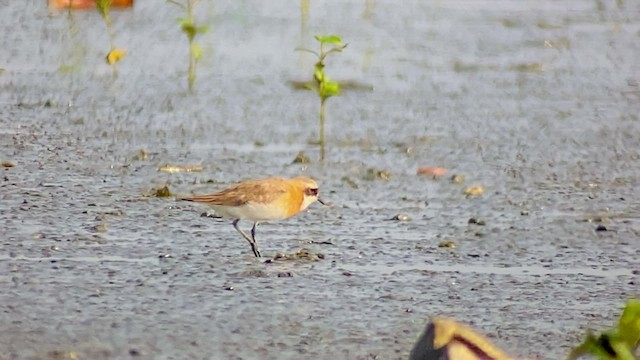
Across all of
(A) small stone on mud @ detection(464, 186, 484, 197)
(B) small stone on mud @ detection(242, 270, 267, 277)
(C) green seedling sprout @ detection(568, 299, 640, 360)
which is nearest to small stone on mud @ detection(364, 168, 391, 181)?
(A) small stone on mud @ detection(464, 186, 484, 197)

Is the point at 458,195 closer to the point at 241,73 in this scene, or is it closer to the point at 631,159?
the point at 631,159

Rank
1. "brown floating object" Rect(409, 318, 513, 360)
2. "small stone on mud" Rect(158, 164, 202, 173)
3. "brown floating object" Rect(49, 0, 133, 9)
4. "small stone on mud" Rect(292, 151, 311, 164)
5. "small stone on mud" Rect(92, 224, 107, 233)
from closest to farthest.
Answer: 1. "brown floating object" Rect(409, 318, 513, 360)
2. "small stone on mud" Rect(92, 224, 107, 233)
3. "small stone on mud" Rect(158, 164, 202, 173)
4. "small stone on mud" Rect(292, 151, 311, 164)
5. "brown floating object" Rect(49, 0, 133, 9)

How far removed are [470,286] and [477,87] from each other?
4947 millimetres

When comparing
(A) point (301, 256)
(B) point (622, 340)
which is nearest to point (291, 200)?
(A) point (301, 256)

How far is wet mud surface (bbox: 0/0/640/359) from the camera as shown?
16.6ft

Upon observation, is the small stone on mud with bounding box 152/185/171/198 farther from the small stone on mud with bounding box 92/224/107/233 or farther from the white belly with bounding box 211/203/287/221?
the white belly with bounding box 211/203/287/221

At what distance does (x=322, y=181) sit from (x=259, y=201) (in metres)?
1.32

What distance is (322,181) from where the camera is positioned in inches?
297

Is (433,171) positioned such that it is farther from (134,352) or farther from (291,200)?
(134,352)

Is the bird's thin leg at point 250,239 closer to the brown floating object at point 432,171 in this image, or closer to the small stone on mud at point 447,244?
the small stone on mud at point 447,244

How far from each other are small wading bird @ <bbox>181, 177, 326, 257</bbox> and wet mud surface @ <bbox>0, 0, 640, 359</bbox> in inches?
4.7

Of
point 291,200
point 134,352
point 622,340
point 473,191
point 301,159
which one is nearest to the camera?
point 622,340

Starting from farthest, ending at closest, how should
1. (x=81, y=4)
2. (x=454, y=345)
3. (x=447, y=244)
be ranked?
(x=81, y=4) < (x=447, y=244) < (x=454, y=345)

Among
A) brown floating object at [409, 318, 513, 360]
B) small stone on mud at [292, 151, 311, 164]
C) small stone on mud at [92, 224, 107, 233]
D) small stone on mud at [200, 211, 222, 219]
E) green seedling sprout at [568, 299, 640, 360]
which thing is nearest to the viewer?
green seedling sprout at [568, 299, 640, 360]
